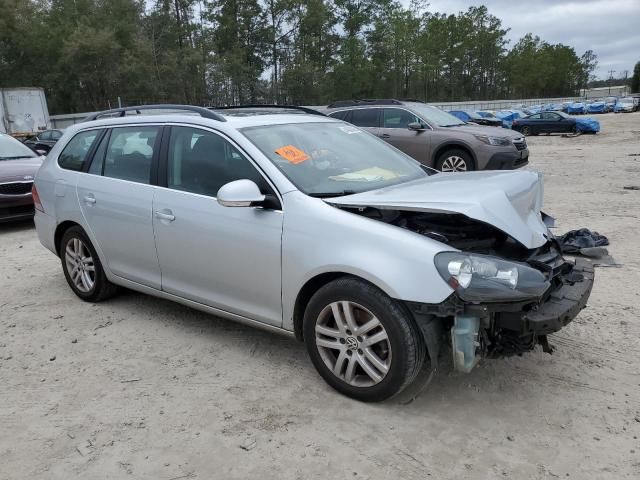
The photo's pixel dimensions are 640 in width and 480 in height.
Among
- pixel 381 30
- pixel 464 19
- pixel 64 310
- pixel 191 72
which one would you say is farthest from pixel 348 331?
pixel 464 19

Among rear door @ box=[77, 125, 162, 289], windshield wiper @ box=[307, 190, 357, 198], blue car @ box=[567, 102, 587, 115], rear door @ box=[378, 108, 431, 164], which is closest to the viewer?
windshield wiper @ box=[307, 190, 357, 198]

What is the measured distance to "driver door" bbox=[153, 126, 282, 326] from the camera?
3279 millimetres

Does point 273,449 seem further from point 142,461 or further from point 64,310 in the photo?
point 64,310

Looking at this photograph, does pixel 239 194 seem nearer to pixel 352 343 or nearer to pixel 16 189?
pixel 352 343

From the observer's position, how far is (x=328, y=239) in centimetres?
298

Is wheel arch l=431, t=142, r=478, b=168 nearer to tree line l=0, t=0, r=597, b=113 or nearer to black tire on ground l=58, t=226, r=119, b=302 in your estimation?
black tire on ground l=58, t=226, r=119, b=302

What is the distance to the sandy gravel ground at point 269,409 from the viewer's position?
2.58m

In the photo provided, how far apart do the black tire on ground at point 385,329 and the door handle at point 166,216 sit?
1.28m

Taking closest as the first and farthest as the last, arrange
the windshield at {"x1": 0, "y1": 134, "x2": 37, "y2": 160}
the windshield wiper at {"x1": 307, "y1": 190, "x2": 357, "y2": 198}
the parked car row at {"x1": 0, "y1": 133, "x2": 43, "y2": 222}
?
1. the windshield wiper at {"x1": 307, "y1": 190, "x2": 357, "y2": 198}
2. the parked car row at {"x1": 0, "y1": 133, "x2": 43, "y2": 222}
3. the windshield at {"x1": 0, "y1": 134, "x2": 37, "y2": 160}

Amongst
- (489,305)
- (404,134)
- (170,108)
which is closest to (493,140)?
(404,134)

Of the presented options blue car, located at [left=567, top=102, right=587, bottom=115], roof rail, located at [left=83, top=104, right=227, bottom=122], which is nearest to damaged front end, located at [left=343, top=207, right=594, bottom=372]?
roof rail, located at [left=83, top=104, right=227, bottom=122]

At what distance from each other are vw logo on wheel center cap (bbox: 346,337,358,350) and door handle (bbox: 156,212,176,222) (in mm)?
1571

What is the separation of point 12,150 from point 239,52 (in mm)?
46865

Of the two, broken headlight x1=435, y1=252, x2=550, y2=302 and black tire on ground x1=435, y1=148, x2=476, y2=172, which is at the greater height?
broken headlight x1=435, y1=252, x2=550, y2=302
